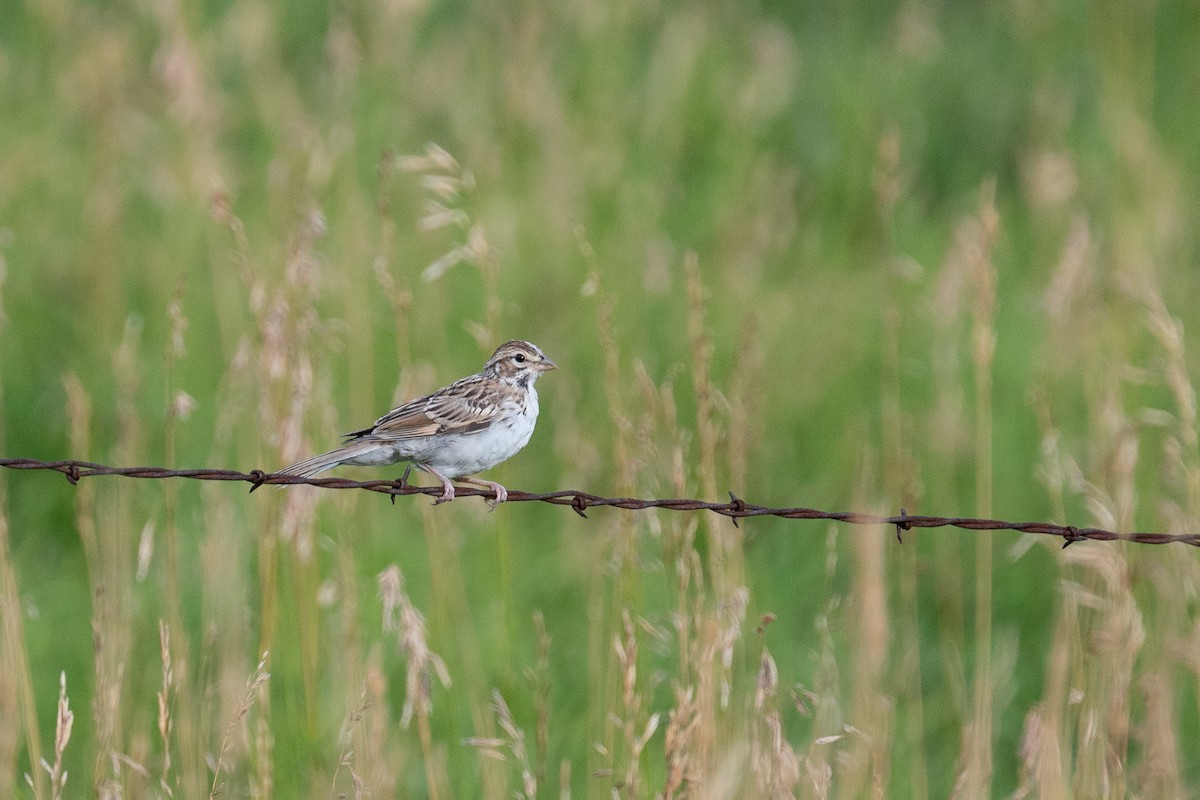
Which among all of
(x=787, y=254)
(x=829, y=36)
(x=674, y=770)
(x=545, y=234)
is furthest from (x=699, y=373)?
(x=829, y=36)

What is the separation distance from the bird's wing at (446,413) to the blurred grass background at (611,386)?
281 millimetres

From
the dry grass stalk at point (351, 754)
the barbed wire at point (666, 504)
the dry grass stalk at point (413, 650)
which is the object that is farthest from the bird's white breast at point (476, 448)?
the dry grass stalk at point (351, 754)

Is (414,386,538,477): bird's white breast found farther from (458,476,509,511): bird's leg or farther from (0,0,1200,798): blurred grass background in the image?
(0,0,1200,798): blurred grass background

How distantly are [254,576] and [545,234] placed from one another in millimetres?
3577

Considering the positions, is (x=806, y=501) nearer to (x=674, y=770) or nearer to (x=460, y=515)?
(x=460, y=515)

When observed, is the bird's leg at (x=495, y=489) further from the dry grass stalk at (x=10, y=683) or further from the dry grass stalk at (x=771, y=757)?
the dry grass stalk at (x=10, y=683)

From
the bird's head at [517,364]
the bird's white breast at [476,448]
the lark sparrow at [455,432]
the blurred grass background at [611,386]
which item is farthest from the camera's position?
the bird's head at [517,364]

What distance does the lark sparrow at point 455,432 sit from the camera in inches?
189

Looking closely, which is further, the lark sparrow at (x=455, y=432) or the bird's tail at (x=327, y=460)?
the lark sparrow at (x=455, y=432)

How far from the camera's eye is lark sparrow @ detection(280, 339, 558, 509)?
4801 millimetres

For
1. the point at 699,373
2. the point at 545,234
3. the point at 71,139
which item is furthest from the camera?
the point at 71,139

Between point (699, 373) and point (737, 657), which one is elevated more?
point (699, 373)

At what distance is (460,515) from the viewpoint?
698 cm

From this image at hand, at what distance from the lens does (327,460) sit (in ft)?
14.9
